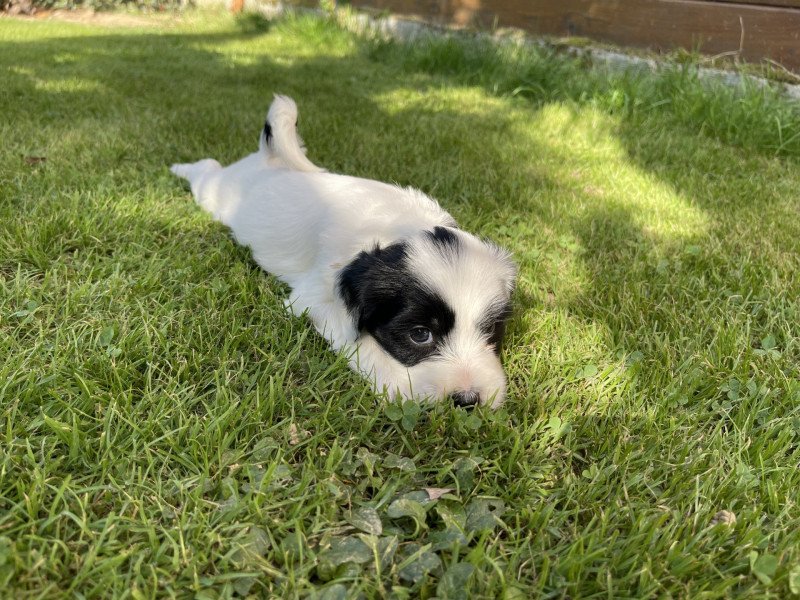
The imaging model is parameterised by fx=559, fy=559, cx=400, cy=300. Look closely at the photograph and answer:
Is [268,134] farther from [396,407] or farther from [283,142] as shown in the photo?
[396,407]

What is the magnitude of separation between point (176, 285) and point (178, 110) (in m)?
3.26

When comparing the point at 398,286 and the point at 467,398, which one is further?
A: the point at 398,286

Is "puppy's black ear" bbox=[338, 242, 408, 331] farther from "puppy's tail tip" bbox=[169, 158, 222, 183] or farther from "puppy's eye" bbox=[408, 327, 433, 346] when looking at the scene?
"puppy's tail tip" bbox=[169, 158, 222, 183]

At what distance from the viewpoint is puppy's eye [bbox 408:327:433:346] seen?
192 centimetres

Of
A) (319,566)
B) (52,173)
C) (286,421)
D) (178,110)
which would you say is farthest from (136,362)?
(178,110)

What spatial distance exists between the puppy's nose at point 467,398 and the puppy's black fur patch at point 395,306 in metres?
0.19

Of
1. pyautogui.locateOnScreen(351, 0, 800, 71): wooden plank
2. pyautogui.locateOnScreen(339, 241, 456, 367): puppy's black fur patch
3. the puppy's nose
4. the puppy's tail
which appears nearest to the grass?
the puppy's nose

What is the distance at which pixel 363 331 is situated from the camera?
6.70 feet

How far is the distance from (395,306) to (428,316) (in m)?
0.12

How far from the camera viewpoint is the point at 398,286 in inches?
75.5

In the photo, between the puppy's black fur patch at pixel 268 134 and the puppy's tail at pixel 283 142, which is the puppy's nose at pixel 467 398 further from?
the puppy's black fur patch at pixel 268 134

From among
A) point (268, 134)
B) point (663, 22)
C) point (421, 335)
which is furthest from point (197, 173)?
point (663, 22)

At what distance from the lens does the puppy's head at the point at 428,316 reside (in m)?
1.85

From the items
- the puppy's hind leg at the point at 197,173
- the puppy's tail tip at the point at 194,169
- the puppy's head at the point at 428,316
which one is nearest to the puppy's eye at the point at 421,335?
the puppy's head at the point at 428,316
